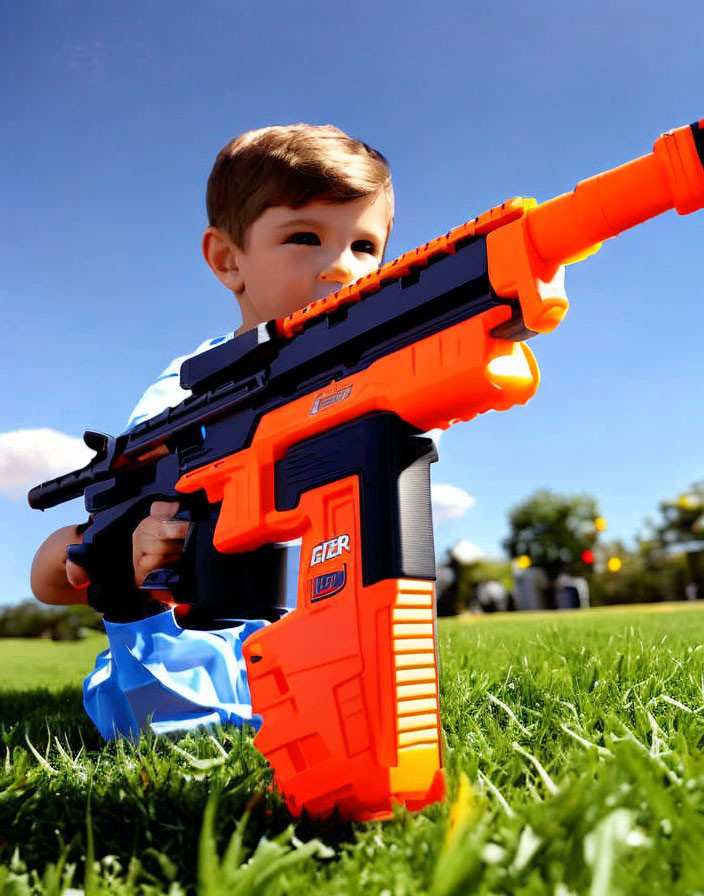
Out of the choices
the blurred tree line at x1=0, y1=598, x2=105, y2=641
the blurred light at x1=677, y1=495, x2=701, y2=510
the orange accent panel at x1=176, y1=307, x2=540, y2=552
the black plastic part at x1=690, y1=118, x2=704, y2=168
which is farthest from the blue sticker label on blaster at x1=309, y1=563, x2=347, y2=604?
the blurred light at x1=677, y1=495, x2=701, y2=510

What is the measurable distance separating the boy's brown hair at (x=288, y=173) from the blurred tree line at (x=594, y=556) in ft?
60.0

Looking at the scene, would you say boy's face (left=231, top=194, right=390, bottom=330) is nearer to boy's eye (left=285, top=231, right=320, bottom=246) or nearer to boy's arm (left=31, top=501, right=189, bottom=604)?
boy's eye (left=285, top=231, right=320, bottom=246)

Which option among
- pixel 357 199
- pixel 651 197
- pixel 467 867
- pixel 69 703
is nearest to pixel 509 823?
pixel 467 867

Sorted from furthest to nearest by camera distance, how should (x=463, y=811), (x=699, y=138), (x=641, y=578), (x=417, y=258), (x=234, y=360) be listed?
(x=641, y=578) < (x=234, y=360) < (x=417, y=258) < (x=699, y=138) < (x=463, y=811)

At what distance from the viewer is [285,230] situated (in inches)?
109

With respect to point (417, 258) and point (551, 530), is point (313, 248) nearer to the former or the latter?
point (417, 258)

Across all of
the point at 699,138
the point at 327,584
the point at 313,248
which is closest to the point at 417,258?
the point at 699,138

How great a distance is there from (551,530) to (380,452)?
37879 mm

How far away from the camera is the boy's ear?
10.3ft

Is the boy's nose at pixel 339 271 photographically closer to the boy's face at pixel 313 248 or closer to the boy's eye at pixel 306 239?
the boy's face at pixel 313 248

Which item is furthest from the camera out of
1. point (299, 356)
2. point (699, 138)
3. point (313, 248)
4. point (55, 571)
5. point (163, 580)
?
point (55, 571)

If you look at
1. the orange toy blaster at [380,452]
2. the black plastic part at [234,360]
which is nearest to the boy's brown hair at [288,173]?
the black plastic part at [234,360]

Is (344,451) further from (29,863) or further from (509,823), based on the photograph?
(29,863)

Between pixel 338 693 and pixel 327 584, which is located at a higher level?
pixel 327 584
